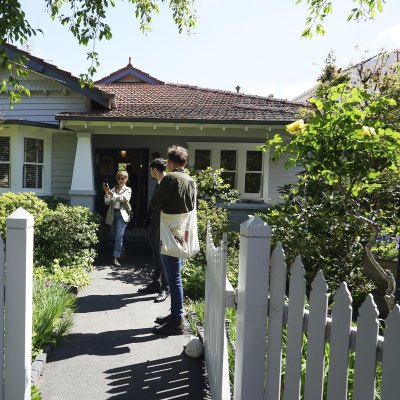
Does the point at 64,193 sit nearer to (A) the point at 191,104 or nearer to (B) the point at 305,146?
(A) the point at 191,104

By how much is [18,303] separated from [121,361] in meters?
1.60

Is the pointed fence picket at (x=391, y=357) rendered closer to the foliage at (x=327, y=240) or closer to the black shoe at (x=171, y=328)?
the black shoe at (x=171, y=328)

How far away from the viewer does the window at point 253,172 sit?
10.6m

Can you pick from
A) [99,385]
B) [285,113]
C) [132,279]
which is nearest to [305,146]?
[99,385]

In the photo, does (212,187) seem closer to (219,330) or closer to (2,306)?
(219,330)

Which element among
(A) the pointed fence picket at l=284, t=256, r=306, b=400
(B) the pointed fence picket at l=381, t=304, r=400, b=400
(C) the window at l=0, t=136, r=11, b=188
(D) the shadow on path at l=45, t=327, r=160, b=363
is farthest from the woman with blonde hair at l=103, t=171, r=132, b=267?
(B) the pointed fence picket at l=381, t=304, r=400, b=400

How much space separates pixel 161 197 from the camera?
395 centimetres

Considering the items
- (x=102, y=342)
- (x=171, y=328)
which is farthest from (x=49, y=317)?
(x=171, y=328)

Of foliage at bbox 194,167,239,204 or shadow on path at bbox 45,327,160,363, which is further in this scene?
foliage at bbox 194,167,239,204

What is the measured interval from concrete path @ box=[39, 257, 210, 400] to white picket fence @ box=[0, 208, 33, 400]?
0.70 m

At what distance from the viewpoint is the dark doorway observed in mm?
11352

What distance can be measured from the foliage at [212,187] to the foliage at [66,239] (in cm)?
253

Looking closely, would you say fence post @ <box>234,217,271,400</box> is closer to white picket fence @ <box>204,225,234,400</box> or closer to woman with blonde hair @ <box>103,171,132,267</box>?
white picket fence @ <box>204,225,234,400</box>

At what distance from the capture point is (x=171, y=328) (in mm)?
4121
